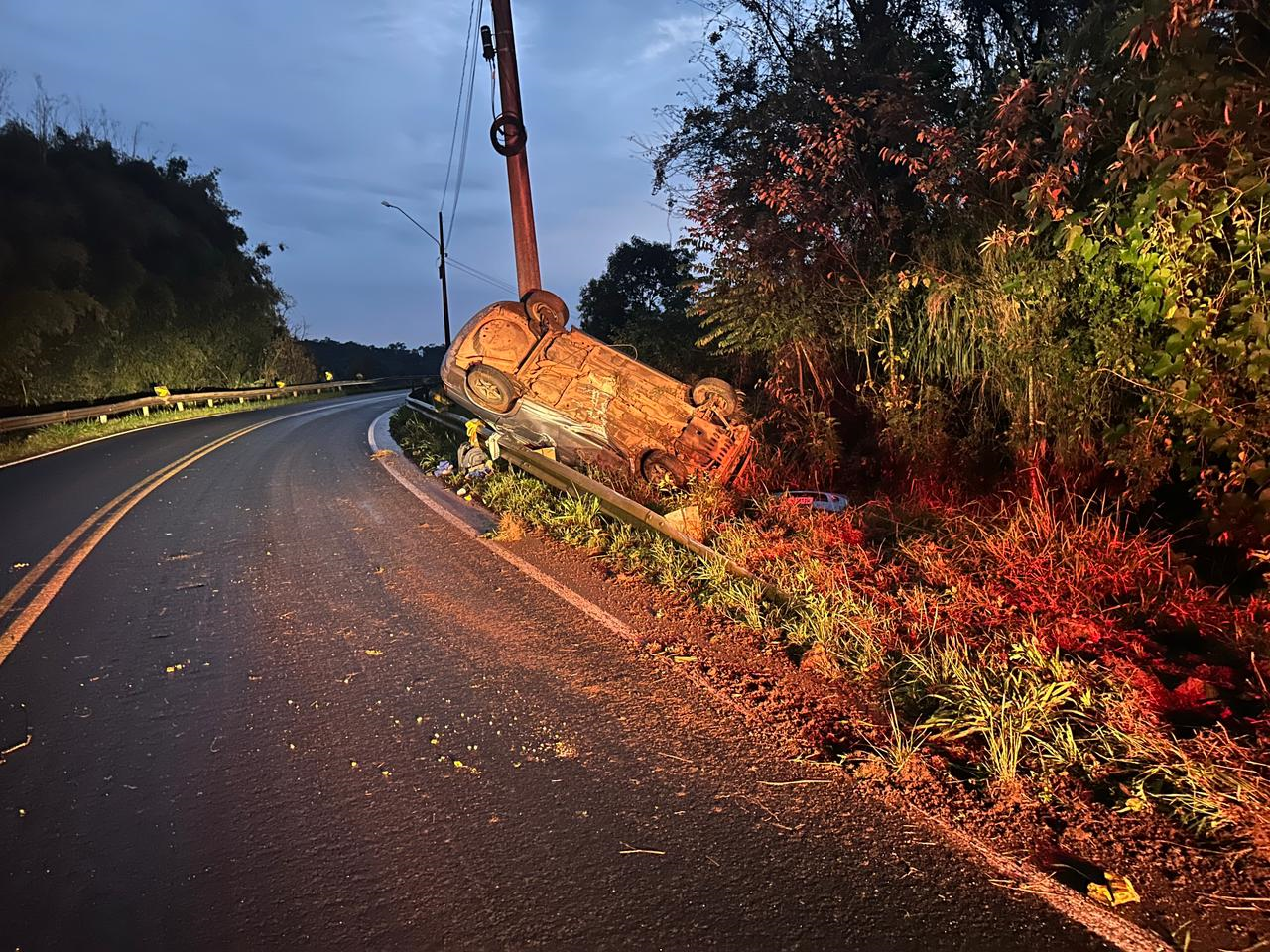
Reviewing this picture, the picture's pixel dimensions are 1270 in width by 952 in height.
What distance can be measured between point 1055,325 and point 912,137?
3.22 m

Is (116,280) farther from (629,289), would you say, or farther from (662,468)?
(662,468)

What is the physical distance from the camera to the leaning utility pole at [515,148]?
12719 mm

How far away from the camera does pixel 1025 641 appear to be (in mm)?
4145

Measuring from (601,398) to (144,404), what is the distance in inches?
866

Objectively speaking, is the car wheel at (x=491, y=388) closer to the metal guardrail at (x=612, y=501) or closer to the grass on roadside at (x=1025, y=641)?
the metal guardrail at (x=612, y=501)

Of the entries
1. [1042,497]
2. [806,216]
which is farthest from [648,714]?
[806,216]

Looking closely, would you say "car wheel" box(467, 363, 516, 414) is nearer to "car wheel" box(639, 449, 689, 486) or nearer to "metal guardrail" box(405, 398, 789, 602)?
"metal guardrail" box(405, 398, 789, 602)

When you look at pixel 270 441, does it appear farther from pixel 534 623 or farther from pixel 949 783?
pixel 949 783

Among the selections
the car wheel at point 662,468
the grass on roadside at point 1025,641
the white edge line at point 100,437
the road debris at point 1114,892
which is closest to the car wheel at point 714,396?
the car wheel at point 662,468

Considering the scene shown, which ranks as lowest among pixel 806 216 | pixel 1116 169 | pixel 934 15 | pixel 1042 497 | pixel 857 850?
pixel 857 850

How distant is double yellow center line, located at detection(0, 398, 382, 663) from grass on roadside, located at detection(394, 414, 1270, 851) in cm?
426

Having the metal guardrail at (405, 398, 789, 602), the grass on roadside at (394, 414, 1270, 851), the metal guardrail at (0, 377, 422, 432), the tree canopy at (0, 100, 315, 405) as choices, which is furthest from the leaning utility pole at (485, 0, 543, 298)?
the tree canopy at (0, 100, 315, 405)

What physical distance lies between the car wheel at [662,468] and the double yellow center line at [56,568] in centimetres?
534

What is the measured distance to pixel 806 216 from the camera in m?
8.69
